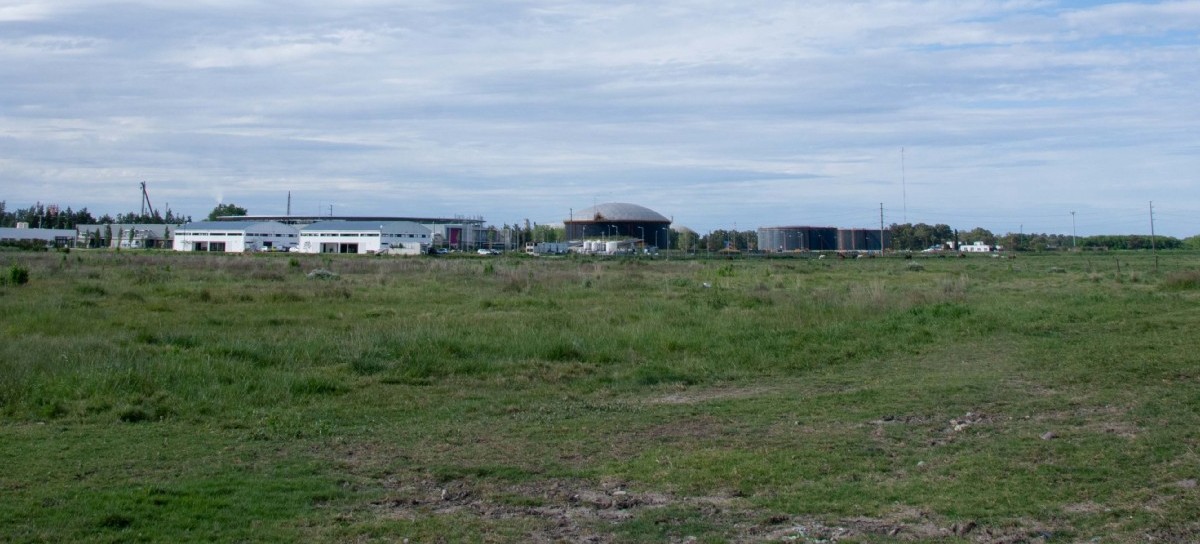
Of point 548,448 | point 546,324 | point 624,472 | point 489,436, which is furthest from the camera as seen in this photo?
point 546,324

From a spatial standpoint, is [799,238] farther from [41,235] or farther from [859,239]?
[41,235]

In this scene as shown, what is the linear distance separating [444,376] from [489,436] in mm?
4958

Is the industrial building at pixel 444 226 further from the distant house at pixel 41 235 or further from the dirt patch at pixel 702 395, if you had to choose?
the dirt patch at pixel 702 395

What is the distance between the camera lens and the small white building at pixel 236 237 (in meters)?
125

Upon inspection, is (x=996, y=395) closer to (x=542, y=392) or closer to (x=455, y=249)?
(x=542, y=392)

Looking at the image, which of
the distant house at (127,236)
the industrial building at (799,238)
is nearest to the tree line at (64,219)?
the distant house at (127,236)

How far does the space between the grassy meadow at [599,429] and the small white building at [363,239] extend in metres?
98.5

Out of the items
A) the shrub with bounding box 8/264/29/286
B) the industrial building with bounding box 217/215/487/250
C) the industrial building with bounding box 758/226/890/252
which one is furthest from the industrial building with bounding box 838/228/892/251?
the shrub with bounding box 8/264/29/286

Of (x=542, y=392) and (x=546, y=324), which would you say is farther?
(x=546, y=324)

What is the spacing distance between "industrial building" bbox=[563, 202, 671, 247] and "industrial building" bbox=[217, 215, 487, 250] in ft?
69.5

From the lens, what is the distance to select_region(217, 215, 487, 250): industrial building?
142 meters

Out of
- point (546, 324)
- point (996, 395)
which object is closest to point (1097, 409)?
point (996, 395)

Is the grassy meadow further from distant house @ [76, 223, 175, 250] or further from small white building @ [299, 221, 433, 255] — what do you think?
distant house @ [76, 223, 175, 250]

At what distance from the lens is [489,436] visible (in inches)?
428
